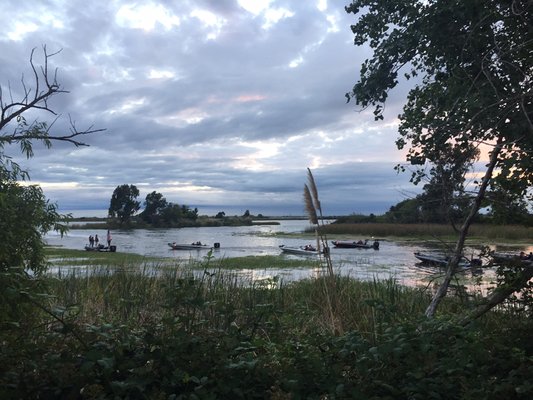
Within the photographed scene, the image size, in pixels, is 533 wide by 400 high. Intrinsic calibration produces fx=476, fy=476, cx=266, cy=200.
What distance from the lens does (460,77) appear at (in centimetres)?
539

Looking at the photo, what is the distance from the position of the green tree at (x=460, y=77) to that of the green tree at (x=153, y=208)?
105 metres

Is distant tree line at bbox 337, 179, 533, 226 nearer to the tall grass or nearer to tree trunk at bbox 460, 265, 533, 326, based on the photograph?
tree trunk at bbox 460, 265, 533, 326

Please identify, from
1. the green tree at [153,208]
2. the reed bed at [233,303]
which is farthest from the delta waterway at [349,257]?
the green tree at [153,208]

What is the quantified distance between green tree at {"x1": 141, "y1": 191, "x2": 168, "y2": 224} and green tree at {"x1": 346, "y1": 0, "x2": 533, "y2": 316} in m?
105

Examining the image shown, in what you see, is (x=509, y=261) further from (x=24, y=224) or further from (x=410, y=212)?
(x=24, y=224)

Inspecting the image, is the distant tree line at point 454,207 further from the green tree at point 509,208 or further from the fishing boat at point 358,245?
the fishing boat at point 358,245

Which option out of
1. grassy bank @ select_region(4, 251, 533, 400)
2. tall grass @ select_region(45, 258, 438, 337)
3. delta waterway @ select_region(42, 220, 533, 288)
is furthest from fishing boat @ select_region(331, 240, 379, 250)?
grassy bank @ select_region(4, 251, 533, 400)

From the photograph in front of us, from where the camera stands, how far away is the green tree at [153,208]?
109 m

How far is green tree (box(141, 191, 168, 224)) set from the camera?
108562 mm

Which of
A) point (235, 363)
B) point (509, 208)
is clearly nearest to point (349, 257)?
point (509, 208)

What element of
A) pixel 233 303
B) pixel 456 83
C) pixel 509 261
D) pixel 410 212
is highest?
pixel 456 83

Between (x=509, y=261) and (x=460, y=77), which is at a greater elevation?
(x=460, y=77)

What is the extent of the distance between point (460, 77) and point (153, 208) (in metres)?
109

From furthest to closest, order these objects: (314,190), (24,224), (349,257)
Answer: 1. (349,257)
2. (314,190)
3. (24,224)
